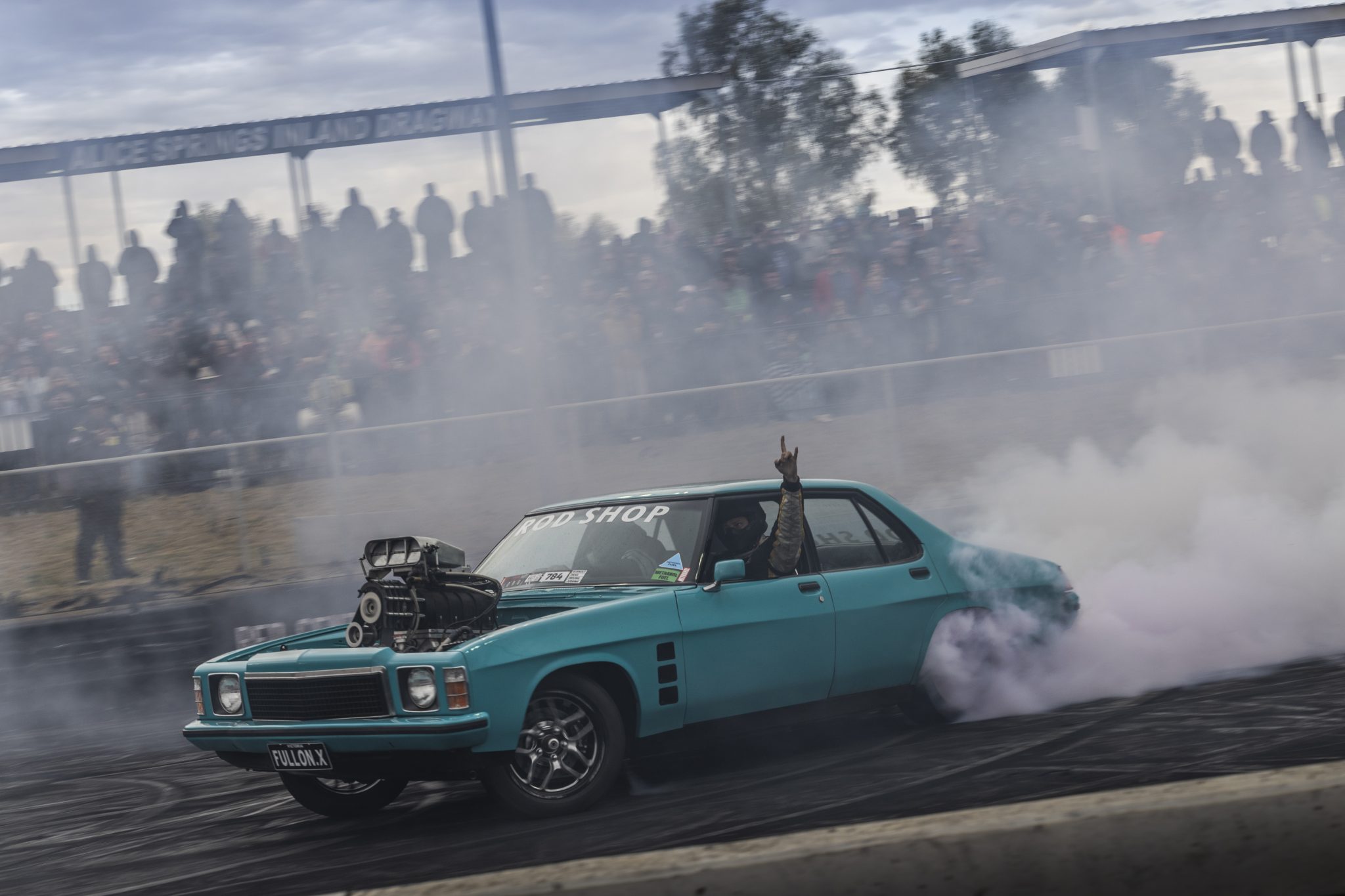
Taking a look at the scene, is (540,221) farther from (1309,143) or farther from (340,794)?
(1309,143)

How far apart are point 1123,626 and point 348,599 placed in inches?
229

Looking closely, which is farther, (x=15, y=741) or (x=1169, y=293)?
(x=1169, y=293)

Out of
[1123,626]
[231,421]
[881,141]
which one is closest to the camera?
[1123,626]

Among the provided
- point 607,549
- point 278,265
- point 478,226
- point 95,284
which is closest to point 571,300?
point 478,226

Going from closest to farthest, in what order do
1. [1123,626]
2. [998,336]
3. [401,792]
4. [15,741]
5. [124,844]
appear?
1. [124,844]
2. [401,792]
3. [1123,626]
4. [15,741]
5. [998,336]

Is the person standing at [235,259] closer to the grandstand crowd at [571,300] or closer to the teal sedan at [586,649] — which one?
the grandstand crowd at [571,300]

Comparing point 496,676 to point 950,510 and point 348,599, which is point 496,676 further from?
Answer: point 950,510

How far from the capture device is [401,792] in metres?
6.41

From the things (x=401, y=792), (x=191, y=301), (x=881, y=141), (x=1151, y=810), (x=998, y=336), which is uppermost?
(x=881, y=141)

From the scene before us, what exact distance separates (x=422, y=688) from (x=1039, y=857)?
8.24ft

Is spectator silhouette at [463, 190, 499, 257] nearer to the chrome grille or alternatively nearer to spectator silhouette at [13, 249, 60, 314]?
spectator silhouette at [13, 249, 60, 314]

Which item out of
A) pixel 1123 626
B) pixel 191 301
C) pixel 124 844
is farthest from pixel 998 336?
pixel 124 844

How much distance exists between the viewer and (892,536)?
22.3 ft

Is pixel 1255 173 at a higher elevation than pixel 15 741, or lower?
higher
